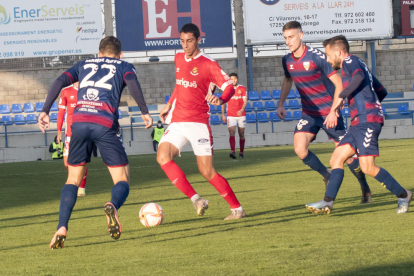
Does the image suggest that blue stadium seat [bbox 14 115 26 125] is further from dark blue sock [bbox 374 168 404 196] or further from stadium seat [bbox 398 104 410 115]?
dark blue sock [bbox 374 168 404 196]

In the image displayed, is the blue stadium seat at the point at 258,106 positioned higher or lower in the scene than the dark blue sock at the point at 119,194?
higher

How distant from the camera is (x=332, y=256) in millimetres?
3994

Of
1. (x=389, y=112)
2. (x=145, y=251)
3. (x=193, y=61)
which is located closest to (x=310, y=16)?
(x=389, y=112)

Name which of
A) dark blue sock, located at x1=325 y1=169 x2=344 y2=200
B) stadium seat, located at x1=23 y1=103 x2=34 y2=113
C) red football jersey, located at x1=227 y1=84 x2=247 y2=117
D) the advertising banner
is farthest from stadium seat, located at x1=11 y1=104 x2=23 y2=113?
dark blue sock, located at x1=325 y1=169 x2=344 y2=200

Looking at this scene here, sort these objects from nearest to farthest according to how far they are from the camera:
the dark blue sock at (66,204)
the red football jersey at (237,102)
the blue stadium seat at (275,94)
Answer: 1. the dark blue sock at (66,204)
2. the red football jersey at (237,102)
3. the blue stadium seat at (275,94)

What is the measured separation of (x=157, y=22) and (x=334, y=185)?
71.9 ft

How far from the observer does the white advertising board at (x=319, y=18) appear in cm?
2708

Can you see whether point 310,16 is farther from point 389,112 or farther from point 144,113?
point 144,113

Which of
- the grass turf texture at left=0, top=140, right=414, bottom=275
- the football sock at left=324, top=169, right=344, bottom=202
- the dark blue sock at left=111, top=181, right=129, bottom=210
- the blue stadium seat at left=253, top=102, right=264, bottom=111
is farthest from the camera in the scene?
the blue stadium seat at left=253, top=102, right=264, bottom=111

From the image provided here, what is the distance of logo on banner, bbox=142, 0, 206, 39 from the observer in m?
26.7

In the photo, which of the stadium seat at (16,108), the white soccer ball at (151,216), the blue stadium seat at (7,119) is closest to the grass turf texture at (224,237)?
the white soccer ball at (151,216)

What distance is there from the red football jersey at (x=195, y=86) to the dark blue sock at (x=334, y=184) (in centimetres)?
150

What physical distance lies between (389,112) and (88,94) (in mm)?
24218

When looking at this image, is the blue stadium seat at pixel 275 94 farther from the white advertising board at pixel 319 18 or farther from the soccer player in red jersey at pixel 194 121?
the soccer player in red jersey at pixel 194 121
